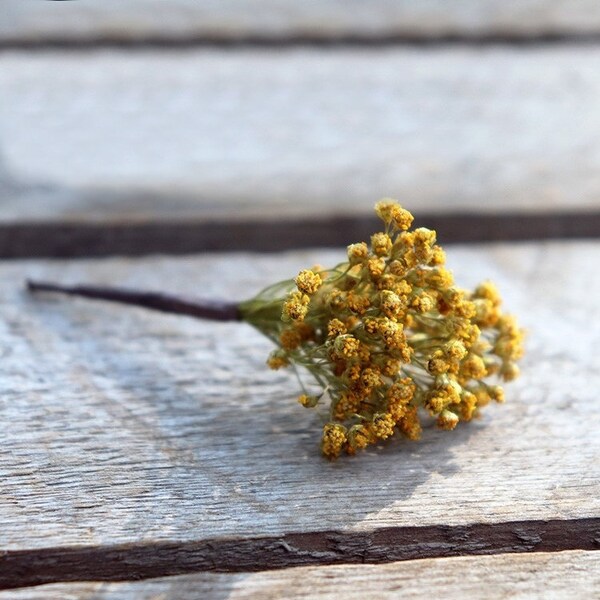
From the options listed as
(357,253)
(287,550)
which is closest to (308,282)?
(357,253)

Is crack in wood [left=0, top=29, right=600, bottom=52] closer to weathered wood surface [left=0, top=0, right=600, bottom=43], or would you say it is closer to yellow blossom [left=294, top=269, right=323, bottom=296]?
weathered wood surface [left=0, top=0, right=600, bottom=43]

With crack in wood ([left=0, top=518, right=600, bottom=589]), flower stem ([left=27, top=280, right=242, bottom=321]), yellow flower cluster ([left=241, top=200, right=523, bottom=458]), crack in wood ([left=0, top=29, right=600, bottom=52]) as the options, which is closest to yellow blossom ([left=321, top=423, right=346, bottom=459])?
yellow flower cluster ([left=241, top=200, right=523, bottom=458])

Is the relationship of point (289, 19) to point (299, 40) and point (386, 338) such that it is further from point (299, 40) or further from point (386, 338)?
point (386, 338)

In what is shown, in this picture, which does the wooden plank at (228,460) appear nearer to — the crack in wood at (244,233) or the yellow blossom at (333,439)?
the yellow blossom at (333,439)

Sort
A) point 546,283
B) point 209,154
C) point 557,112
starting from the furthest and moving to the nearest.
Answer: point 557,112, point 209,154, point 546,283

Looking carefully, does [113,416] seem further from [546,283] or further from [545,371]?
[546,283]

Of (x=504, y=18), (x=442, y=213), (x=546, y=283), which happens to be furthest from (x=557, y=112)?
(x=546, y=283)

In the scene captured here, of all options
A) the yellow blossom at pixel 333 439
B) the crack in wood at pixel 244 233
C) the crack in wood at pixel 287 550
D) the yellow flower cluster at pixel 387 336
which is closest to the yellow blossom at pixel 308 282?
the yellow flower cluster at pixel 387 336
